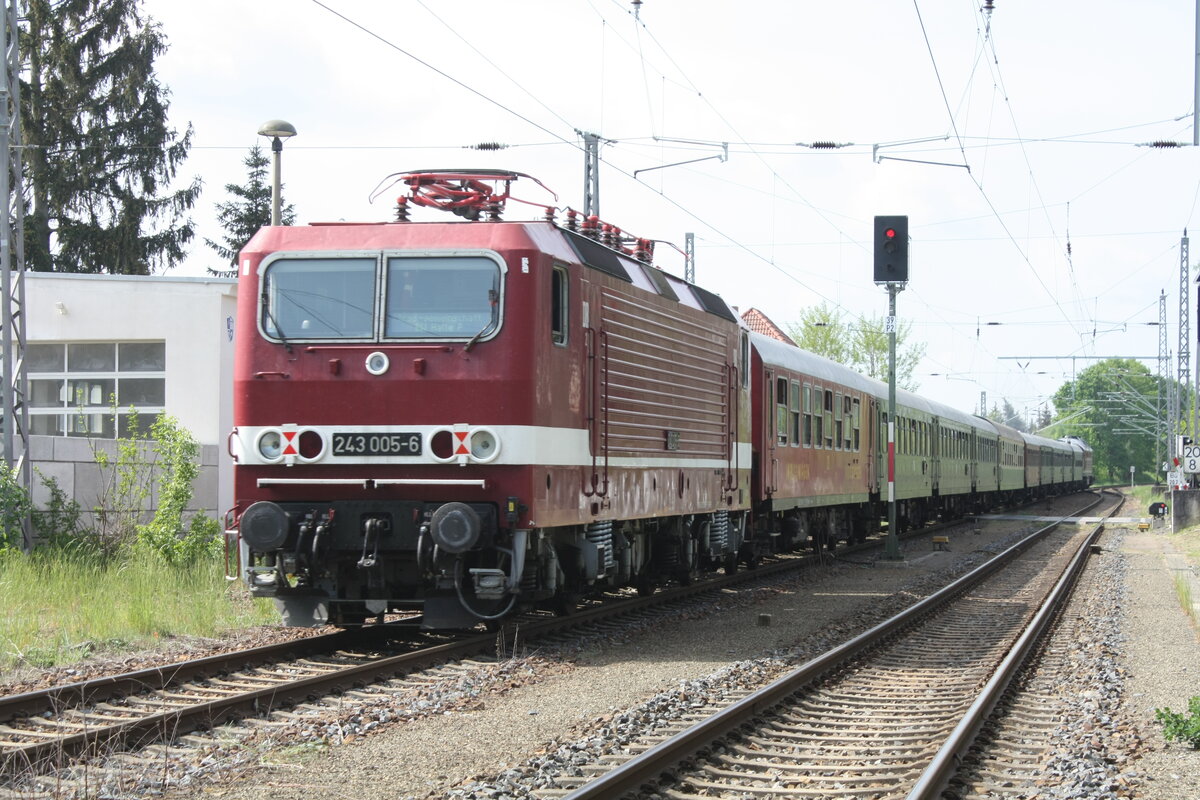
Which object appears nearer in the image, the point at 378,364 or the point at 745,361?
the point at 378,364

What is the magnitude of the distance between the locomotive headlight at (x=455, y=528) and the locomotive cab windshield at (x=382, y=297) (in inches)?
51.0

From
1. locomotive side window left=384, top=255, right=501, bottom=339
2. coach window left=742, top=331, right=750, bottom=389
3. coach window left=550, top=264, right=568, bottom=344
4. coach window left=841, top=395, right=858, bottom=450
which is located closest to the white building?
coach window left=742, top=331, right=750, bottom=389

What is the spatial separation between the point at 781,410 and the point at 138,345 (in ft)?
30.0

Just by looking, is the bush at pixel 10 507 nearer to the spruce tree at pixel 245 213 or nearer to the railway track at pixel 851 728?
the railway track at pixel 851 728

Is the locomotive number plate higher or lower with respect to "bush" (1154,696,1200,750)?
higher

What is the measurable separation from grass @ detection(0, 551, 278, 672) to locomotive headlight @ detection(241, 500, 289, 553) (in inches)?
52.3

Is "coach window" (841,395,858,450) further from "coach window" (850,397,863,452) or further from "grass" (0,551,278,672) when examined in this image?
"grass" (0,551,278,672)

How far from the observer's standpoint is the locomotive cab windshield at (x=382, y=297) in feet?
32.8

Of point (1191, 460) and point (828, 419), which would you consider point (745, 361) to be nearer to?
point (828, 419)

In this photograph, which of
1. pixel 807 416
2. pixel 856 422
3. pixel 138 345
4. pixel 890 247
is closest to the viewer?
pixel 138 345

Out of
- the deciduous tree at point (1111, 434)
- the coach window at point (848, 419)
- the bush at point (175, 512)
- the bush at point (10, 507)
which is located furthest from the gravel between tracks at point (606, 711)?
the deciduous tree at point (1111, 434)

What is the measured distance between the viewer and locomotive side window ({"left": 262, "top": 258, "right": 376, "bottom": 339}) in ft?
33.1

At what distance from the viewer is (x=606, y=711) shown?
26.2 ft

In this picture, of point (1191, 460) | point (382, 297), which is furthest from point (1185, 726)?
point (1191, 460)
